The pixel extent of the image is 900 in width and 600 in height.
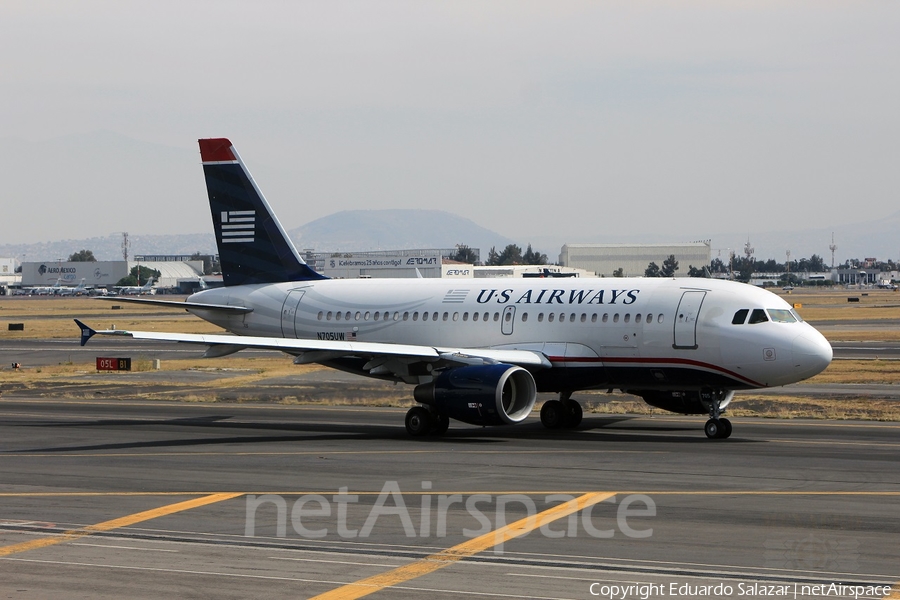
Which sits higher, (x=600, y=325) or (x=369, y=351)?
(x=600, y=325)

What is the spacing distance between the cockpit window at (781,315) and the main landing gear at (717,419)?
269 centimetres

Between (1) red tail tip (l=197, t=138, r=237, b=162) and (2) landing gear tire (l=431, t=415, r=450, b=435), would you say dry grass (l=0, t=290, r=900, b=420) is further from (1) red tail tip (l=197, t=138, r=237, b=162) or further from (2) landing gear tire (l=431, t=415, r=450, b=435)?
(1) red tail tip (l=197, t=138, r=237, b=162)

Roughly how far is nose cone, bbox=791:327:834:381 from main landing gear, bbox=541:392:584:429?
23.0 feet

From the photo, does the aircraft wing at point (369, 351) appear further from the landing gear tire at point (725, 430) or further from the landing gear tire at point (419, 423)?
the landing gear tire at point (725, 430)

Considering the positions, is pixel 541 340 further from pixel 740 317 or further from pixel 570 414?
pixel 740 317

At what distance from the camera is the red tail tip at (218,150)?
40.4 meters

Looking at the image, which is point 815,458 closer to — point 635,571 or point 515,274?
point 635,571

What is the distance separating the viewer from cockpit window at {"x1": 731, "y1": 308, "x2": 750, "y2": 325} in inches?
1216

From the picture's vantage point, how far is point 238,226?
134ft

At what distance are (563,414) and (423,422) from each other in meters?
4.75

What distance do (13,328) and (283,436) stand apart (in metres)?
76.3
